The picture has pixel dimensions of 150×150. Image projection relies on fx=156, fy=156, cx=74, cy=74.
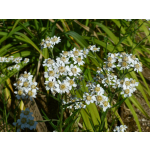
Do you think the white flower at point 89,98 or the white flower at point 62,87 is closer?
the white flower at point 62,87

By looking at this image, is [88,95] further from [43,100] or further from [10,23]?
[10,23]

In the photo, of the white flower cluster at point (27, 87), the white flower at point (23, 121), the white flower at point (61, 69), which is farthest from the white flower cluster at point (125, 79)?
the white flower at point (23, 121)

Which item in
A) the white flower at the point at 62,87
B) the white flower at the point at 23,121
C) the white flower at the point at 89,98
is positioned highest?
the white flower at the point at 62,87

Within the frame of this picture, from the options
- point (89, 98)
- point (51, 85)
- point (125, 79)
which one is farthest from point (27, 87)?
point (125, 79)

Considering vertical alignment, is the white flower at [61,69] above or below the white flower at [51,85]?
above

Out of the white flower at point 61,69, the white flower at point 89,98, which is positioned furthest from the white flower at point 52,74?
the white flower at point 89,98

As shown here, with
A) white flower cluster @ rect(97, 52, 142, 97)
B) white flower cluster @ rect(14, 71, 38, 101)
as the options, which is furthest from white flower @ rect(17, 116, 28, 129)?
white flower cluster @ rect(97, 52, 142, 97)

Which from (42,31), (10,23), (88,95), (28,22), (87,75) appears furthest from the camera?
(10,23)

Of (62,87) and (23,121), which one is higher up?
(62,87)

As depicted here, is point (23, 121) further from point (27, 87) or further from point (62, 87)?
point (62, 87)

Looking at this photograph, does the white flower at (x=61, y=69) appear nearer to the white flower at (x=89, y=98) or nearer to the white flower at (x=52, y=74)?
the white flower at (x=52, y=74)

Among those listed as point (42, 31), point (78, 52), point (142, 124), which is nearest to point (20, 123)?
point (78, 52)
